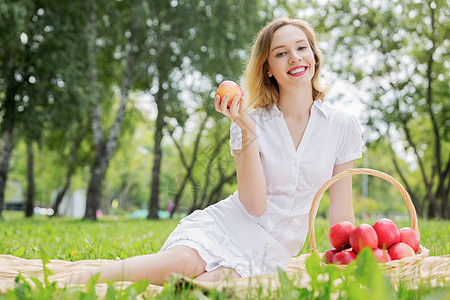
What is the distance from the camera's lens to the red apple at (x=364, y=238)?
294 centimetres

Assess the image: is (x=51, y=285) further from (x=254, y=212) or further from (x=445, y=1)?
(x=445, y=1)

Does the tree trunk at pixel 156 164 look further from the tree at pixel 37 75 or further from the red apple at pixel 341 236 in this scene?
the red apple at pixel 341 236

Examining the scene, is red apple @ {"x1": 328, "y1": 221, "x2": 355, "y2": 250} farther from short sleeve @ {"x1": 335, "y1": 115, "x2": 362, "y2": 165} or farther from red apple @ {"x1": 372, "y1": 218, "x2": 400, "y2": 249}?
short sleeve @ {"x1": 335, "y1": 115, "x2": 362, "y2": 165}

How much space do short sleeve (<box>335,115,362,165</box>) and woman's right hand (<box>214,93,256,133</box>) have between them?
0.81 meters

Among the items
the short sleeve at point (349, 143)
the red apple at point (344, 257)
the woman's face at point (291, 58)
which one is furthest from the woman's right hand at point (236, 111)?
the red apple at point (344, 257)

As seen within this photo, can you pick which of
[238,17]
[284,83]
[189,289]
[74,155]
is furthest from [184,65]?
[189,289]

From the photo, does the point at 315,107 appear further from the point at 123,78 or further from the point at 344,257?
the point at 123,78

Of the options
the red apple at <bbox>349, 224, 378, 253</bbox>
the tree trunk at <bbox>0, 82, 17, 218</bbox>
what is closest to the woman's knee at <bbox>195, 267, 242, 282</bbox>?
the red apple at <bbox>349, 224, 378, 253</bbox>

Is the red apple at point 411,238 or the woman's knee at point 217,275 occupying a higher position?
the red apple at point 411,238

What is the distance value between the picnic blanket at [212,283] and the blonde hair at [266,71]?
117 centimetres

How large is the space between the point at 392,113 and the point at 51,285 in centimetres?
1765

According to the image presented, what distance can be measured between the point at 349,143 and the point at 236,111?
3.37 ft

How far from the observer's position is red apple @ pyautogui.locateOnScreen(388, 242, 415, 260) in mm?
3000

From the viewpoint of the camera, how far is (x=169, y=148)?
42562 mm
